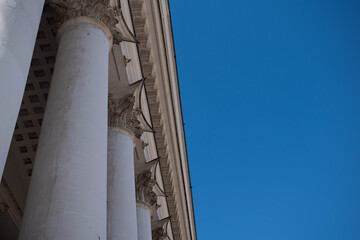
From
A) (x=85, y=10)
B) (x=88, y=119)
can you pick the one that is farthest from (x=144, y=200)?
(x=88, y=119)

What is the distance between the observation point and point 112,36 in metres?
13.0

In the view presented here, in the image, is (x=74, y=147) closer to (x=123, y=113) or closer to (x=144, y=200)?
(x=123, y=113)

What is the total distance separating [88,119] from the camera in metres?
9.77

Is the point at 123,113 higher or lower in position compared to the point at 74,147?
higher

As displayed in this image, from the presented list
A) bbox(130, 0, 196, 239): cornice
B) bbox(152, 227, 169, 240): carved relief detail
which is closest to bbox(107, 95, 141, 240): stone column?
bbox(130, 0, 196, 239): cornice

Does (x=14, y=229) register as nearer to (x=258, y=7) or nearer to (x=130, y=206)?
(x=130, y=206)

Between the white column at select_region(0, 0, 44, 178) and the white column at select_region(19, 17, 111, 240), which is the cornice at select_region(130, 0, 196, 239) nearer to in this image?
the white column at select_region(19, 17, 111, 240)

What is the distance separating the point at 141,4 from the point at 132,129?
17.4ft

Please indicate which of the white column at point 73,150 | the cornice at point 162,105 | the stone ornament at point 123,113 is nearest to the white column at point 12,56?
the white column at point 73,150

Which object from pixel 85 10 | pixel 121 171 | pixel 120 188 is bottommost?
pixel 120 188

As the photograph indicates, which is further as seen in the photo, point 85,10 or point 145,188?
point 145,188

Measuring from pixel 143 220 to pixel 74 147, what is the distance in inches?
455

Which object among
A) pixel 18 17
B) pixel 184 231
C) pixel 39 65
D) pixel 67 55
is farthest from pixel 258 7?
pixel 18 17

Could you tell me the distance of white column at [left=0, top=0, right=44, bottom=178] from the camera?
6402 mm
